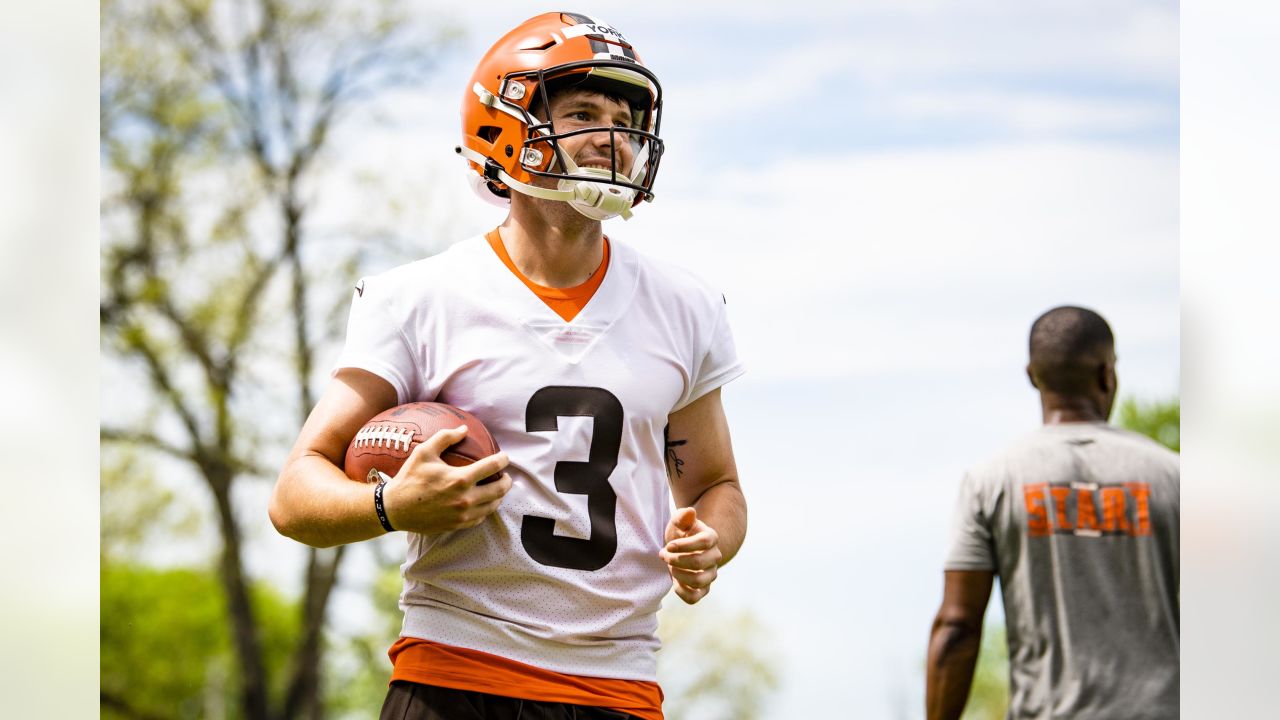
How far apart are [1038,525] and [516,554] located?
8.59 feet

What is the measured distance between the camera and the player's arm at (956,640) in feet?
15.1

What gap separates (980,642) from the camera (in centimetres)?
464

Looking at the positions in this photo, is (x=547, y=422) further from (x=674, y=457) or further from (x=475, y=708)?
(x=475, y=708)

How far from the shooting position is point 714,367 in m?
2.87

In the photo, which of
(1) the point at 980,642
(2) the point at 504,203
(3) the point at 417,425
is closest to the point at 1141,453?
(1) the point at 980,642

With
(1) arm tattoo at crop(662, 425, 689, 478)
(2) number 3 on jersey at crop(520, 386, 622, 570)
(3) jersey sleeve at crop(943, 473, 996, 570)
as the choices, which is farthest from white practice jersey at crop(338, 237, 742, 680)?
(3) jersey sleeve at crop(943, 473, 996, 570)

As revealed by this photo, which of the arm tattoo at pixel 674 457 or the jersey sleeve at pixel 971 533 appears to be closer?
the arm tattoo at pixel 674 457

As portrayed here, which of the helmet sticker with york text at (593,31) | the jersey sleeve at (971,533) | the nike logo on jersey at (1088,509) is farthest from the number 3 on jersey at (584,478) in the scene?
the nike logo on jersey at (1088,509)

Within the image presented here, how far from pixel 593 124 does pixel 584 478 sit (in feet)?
2.46

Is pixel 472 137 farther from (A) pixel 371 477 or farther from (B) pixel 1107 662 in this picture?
(B) pixel 1107 662

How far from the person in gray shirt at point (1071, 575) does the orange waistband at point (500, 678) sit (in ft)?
7.71

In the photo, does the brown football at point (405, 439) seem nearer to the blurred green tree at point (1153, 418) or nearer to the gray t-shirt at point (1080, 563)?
the gray t-shirt at point (1080, 563)

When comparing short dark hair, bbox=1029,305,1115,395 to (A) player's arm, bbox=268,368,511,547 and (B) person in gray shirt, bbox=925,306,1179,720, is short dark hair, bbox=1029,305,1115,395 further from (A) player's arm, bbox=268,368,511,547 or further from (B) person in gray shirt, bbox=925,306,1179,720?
(A) player's arm, bbox=268,368,511,547

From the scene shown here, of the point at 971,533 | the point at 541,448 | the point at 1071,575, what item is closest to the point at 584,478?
the point at 541,448
